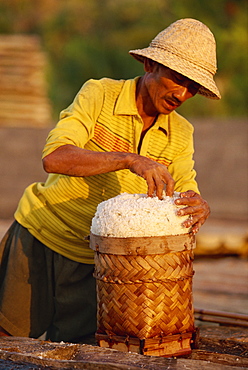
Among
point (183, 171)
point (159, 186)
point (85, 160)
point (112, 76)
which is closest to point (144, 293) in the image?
point (159, 186)

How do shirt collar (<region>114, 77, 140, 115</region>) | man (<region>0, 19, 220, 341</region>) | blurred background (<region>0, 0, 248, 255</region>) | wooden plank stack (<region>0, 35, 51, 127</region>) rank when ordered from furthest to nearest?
wooden plank stack (<region>0, 35, 51, 127</region>), blurred background (<region>0, 0, 248, 255</region>), shirt collar (<region>114, 77, 140, 115</region>), man (<region>0, 19, 220, 341</region>)

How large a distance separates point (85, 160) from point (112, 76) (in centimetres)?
1423

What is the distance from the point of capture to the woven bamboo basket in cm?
271

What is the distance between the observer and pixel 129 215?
2.68 meters

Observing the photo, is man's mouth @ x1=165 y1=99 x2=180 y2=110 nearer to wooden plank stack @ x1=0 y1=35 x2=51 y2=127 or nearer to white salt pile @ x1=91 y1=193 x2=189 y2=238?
white salt pile @ x1=91 y1=193 x2=189 y2=238

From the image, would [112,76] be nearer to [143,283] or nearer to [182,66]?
[182,66]

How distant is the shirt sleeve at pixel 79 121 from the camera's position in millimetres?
2828

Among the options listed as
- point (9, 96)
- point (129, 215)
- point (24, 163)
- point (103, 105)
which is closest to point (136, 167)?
point (129, 215)

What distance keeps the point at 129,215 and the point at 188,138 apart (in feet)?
2.31

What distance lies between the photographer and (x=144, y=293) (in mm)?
2734

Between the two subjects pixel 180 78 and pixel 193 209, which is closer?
pixel 193 209

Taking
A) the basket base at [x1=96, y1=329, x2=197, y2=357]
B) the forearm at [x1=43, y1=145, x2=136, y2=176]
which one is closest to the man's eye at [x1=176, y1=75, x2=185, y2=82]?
the forearm at [x1=43, y1=145, x2=136, y2=176]

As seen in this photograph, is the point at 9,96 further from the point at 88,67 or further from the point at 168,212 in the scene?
the point at 168,212

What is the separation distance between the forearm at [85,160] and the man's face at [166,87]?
34 cm
